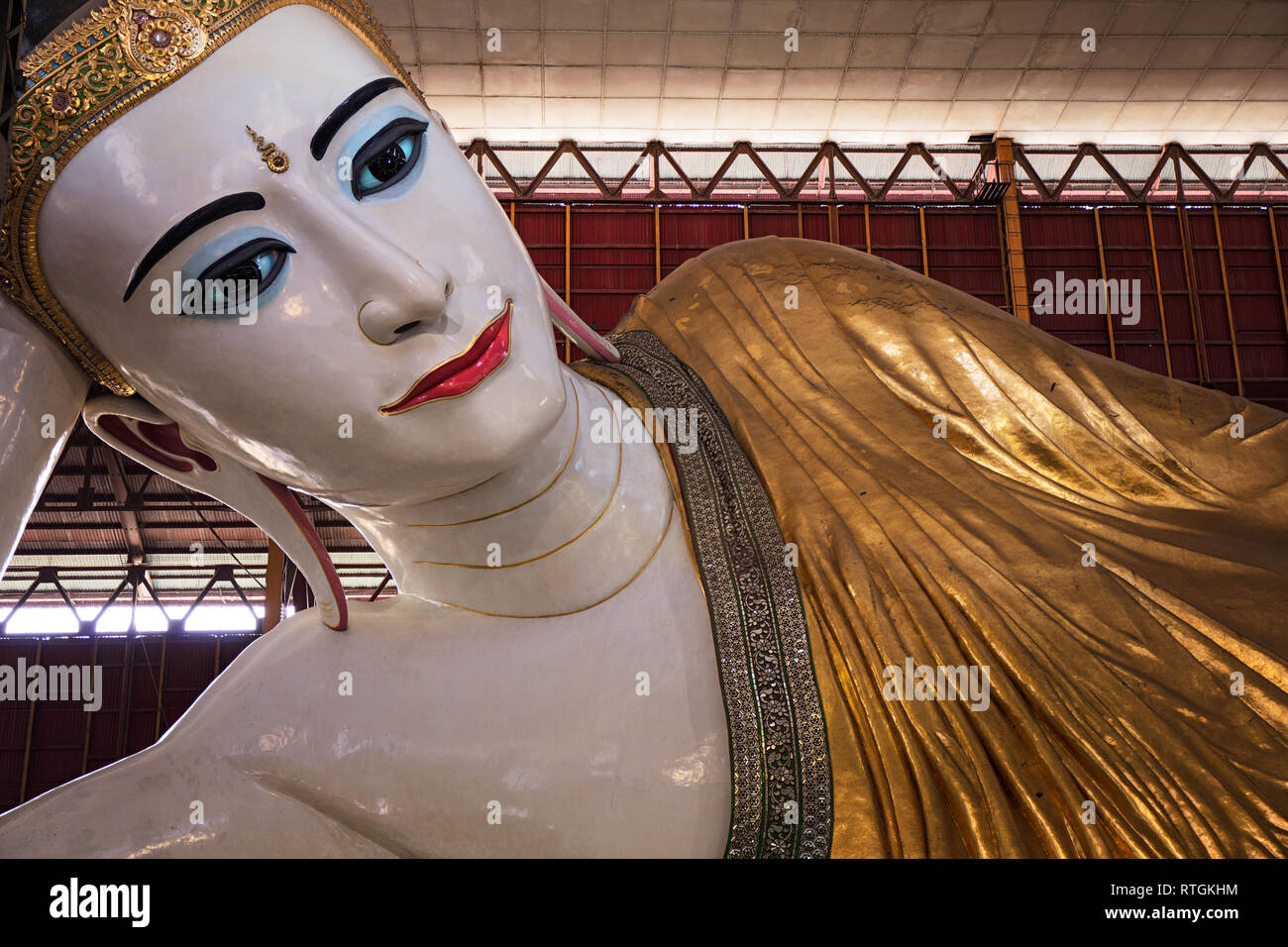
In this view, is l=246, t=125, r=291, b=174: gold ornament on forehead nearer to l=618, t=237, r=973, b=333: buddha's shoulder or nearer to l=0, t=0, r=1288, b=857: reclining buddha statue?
l=0, t=0, r=1288, b=857: reclining buddha statue

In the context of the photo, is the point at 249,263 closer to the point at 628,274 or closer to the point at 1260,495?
the point at 1260,495

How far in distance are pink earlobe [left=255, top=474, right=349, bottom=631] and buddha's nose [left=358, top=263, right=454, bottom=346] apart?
48cm

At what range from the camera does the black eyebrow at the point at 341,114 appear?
167 cm

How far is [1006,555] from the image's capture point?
6.81 feet

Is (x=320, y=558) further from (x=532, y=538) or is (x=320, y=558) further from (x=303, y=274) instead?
(x=303, y=274)

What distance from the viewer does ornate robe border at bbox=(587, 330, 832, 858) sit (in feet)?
6.06

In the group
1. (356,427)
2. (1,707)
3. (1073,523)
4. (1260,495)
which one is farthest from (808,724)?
(1,707)

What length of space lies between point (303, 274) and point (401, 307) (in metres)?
0.15

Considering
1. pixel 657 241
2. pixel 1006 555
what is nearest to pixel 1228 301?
pixel 657 241

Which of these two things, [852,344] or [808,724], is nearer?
A: [808,724]

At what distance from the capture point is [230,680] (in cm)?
196

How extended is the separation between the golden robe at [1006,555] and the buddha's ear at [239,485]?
86 cm

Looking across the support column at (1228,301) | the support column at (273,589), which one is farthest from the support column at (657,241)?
the support column at (1228,301)

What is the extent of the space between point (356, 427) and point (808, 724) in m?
0.89
